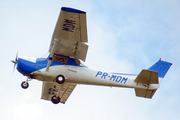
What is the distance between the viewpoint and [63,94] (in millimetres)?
18000

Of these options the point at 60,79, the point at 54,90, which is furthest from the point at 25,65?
the point at 54,90

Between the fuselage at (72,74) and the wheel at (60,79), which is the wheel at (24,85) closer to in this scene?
the fuselage at (72,74)

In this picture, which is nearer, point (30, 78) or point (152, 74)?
point (152, 74)

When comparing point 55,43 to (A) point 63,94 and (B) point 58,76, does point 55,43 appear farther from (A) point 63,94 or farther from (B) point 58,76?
(A) point 63,94

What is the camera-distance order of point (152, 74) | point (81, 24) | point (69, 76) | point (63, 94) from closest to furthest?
point (81, 24) → point (152, 74) → point (69, 76) → point (63, 94)

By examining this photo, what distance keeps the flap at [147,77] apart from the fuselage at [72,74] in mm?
284

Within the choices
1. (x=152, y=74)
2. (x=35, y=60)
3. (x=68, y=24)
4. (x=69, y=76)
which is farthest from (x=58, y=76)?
(x=152, y=74)

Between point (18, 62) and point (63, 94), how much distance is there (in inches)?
165

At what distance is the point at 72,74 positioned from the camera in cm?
1525

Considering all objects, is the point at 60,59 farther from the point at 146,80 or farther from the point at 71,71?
the point at 146,80

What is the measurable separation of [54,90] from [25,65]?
→ 3469mm

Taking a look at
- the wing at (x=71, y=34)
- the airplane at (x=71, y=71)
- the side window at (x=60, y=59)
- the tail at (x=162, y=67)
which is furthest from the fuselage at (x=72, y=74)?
the tail at (x=162, y=67)

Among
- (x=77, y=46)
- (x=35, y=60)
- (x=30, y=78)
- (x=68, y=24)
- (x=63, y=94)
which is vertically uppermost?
(x=68, y=24)

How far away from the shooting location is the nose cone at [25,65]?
592 inches
